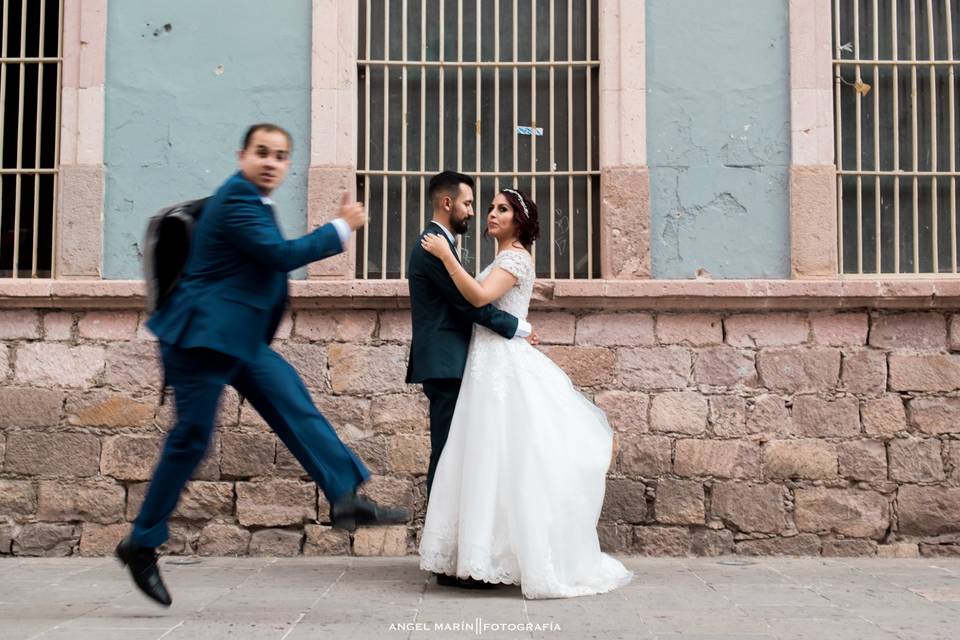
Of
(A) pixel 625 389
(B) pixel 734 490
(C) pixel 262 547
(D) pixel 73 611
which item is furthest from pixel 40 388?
(B) pixel 734 490

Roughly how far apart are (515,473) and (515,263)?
3.19 feet

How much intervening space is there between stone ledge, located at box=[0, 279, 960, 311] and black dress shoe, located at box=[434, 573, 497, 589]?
1.82m

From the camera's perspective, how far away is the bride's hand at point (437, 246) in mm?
4879

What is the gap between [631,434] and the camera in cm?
618

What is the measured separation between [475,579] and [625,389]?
73.7 inches

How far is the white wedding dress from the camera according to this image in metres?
4.67

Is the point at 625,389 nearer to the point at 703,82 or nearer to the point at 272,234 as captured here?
the point at 703,82

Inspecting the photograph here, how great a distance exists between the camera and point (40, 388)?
6.25 meters

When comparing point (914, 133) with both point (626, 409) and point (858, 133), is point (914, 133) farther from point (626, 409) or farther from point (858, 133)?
point (626, 409)

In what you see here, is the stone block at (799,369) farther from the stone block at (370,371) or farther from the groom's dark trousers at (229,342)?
the groom's dark trousers at (229,342)

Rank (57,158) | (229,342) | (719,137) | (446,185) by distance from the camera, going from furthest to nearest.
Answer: (57,158) → (719,137) → (446,185) → (229,342)

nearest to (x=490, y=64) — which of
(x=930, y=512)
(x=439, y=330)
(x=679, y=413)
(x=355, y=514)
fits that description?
(x=439, y=330)

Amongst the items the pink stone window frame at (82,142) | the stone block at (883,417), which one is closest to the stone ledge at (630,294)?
the pink stone window frame at (82,142)

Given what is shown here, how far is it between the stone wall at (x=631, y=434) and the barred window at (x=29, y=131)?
27.7 inches
